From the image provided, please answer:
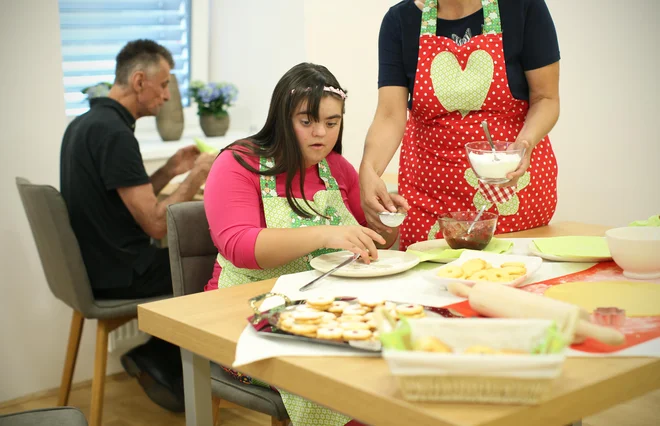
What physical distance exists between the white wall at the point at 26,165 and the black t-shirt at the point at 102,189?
267 millimetres

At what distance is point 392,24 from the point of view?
1.90 metres

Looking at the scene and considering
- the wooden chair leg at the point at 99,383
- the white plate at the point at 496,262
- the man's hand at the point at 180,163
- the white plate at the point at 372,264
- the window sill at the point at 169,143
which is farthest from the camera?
the window sill at the point at 169,143

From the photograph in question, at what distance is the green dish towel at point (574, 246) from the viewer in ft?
4.80

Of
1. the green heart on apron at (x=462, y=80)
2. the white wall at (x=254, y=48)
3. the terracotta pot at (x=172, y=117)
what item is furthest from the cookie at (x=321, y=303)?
the terracotta pot at (x=172, y=117)

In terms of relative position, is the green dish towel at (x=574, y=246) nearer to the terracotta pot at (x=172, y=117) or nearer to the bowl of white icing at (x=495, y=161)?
the bowl of white icing at (x=495, y=161)

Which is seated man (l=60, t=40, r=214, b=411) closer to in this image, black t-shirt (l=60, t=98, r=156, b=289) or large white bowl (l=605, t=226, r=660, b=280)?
black t-shirt (l=60, t=98, r=156, b=289)

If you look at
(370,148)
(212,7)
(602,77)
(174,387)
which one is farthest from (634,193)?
(212,7)

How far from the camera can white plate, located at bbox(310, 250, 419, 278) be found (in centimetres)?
137

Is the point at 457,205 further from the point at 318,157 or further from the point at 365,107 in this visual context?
the point at 365,107

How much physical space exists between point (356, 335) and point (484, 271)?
0.39 m

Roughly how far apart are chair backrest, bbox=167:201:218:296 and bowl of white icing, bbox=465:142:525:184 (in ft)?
2.25

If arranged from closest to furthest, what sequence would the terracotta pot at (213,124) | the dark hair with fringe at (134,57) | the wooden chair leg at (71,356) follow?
the wooden chair leg at (71,356), the dark hair with fringe at (134,57), the terracotta pot at (213,124)

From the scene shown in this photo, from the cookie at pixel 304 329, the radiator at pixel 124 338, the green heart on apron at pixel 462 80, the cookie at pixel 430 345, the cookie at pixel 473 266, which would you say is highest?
the green heart on apron at pixel 462 80

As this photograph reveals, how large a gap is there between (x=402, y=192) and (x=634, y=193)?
1026 millimetres
